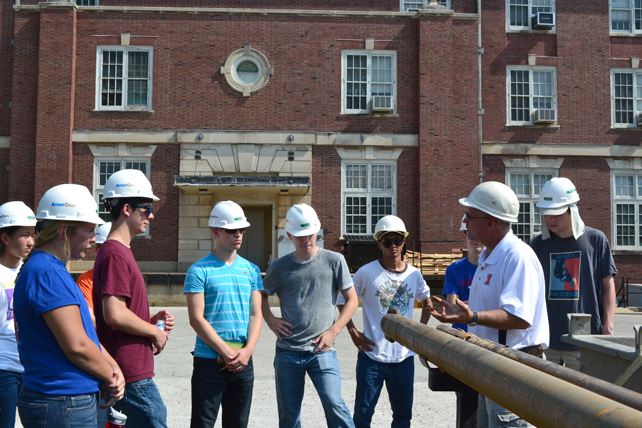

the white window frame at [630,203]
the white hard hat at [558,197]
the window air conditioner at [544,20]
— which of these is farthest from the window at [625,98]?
the white hard hat at [558,197]

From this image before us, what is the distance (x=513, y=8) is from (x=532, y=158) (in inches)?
247

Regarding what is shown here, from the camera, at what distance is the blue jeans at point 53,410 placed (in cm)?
295

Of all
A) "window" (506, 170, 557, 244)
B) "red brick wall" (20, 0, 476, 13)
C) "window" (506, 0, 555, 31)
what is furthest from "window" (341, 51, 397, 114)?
"window" (506, 170, 557, 244)

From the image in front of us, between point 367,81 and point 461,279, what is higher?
point 367,81

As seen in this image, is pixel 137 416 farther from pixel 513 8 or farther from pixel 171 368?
pixel 513 8

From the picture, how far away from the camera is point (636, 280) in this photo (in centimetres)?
2333

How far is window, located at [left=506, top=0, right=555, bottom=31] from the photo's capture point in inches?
949

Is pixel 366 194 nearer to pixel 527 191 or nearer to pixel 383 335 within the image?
pixel 527 191

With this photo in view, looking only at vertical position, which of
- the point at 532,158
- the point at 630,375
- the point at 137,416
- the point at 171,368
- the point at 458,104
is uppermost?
the point at 458,104

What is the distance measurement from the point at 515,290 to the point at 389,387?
2.25 m

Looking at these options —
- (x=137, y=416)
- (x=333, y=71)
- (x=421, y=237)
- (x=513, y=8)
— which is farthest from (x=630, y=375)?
(x=513, y=8)

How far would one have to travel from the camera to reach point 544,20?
23.6m

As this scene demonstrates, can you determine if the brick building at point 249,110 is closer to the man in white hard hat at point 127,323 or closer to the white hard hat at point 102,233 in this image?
the white hard hat at point 102,233

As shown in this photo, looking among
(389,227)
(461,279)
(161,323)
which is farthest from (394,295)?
(161,323)
